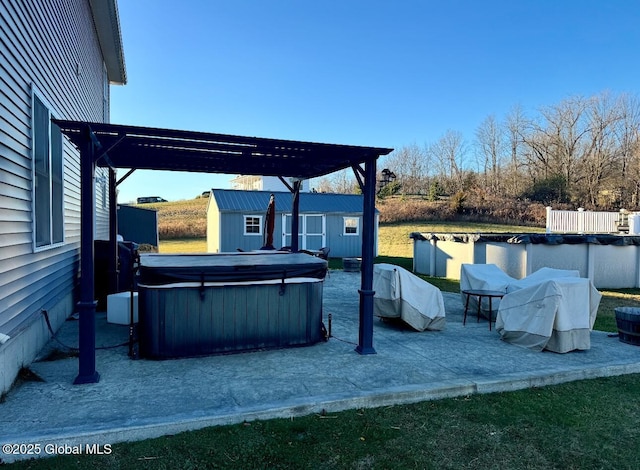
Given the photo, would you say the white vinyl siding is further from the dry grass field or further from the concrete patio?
the dry grass field

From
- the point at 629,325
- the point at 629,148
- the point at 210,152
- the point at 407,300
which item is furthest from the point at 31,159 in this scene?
the point at 629,148

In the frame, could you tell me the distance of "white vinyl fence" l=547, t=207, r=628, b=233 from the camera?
18.3m

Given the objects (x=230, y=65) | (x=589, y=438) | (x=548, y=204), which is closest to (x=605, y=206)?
(x=548, y=204)

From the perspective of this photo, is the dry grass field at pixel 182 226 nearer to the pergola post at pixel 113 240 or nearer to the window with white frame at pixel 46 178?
the pergola post at pixel 113 240

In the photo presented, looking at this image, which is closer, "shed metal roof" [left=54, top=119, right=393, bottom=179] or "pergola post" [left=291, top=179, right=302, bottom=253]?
"shed metal roof" [left=54, top=119, right=393, bottom=179]

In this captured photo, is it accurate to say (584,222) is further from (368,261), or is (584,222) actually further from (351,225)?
(368,261)

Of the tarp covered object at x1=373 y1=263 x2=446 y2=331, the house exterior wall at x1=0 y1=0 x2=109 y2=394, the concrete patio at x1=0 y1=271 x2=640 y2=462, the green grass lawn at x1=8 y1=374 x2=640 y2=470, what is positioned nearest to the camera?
the green grass lawn at x1=8 y1=374 x2=640 y2=470

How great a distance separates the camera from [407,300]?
6121mm

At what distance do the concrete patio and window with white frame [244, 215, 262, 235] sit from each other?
12.8 meters

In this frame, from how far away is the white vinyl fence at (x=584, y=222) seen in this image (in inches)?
722

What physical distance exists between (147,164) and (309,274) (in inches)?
132

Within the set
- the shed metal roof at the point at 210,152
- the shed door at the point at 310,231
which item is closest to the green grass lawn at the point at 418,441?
the shed metal roof at the point at 210,152

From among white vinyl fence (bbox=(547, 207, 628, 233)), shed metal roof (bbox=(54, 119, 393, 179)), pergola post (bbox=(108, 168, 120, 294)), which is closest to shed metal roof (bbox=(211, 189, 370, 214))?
white vinyl fence (bbox=(547, 207, 628, 233))

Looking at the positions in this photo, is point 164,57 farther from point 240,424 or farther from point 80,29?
point 240,424
